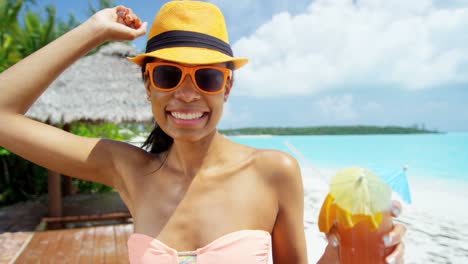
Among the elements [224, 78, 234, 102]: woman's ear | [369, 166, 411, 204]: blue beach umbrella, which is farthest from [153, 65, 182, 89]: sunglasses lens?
[369, 166, 411, 204]: blue beach umbrella

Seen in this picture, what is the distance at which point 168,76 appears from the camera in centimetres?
117

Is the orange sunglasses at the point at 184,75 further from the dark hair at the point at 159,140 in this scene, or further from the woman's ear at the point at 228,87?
the dark hair at the point at 159,140

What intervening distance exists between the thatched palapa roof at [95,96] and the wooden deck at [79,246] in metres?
1.90

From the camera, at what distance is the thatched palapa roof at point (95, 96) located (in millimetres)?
6379

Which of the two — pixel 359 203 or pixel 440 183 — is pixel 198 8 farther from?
pixel 440 183

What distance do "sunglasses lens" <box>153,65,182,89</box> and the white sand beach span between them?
139 inches

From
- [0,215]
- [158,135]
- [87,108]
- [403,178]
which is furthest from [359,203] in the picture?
[0,215]

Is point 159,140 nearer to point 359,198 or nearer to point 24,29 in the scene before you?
point 359,198


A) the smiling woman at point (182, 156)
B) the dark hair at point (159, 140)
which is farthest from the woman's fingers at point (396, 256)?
the dark hair at point (159, 140)

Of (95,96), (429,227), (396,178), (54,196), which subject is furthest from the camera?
(429,227)

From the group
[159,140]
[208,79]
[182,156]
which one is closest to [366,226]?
[208,79]

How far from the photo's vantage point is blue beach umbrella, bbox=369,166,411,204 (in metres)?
0.90

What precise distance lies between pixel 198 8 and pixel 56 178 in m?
6.22

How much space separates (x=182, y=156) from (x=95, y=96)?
597 centimetres
